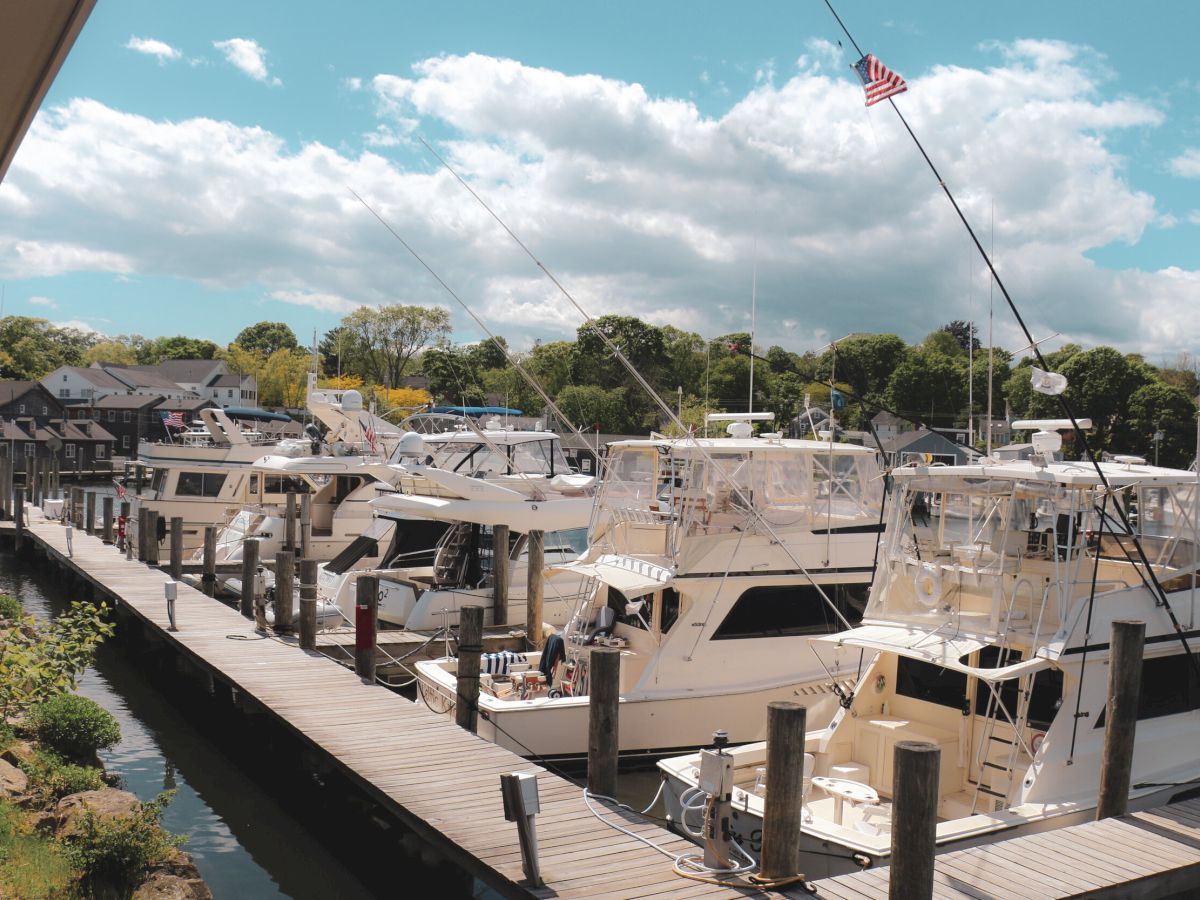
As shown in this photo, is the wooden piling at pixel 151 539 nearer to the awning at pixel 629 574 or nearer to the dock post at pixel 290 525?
the dock post at pixel 290 525

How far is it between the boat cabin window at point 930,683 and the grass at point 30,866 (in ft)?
27.3

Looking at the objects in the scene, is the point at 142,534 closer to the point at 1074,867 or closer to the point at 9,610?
the point at 9,610

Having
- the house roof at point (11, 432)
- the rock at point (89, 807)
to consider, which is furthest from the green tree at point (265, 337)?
the rock at point (89, 807)

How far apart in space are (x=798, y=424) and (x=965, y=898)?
33.3 ft

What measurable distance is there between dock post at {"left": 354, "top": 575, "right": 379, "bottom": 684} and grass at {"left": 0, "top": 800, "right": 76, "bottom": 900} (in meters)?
5.37

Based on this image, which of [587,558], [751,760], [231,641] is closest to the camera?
[751,760]

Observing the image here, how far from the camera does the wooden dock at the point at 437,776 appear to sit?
318 inches

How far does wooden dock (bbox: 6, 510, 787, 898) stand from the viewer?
26.5 ft

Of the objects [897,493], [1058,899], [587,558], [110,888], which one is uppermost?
[897,493]

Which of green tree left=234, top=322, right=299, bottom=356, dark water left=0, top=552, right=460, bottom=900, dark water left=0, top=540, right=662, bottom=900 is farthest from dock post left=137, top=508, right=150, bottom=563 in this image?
green tree left=234, top=322, right=299, bottom=356

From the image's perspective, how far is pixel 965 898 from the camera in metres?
7.55

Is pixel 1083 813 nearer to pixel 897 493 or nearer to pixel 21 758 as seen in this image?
pixel 897 493

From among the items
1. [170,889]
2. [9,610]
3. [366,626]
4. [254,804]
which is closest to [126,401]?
[9,610]

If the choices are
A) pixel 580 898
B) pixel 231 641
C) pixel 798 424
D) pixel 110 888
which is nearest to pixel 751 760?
pixel 580 898
